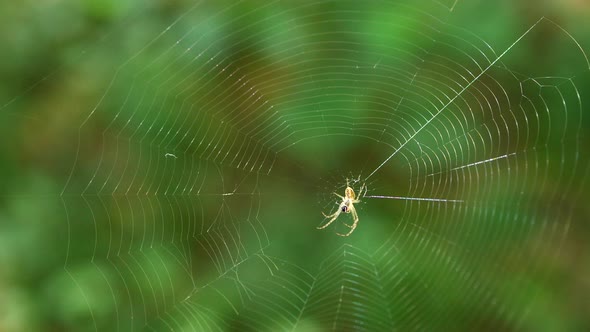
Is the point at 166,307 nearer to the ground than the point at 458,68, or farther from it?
nearer to the ground

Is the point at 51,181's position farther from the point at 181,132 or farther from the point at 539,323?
the point at 539,323

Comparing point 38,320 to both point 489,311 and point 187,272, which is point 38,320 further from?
point 489,311

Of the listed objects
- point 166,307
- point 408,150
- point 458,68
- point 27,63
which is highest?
point 458,68

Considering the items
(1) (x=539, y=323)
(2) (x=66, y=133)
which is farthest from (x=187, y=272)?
(1) (x=539, y=323)

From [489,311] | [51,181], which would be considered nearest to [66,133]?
[51,181]

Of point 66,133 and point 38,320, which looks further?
point 66,133

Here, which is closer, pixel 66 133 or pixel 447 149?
pixel 447 149
